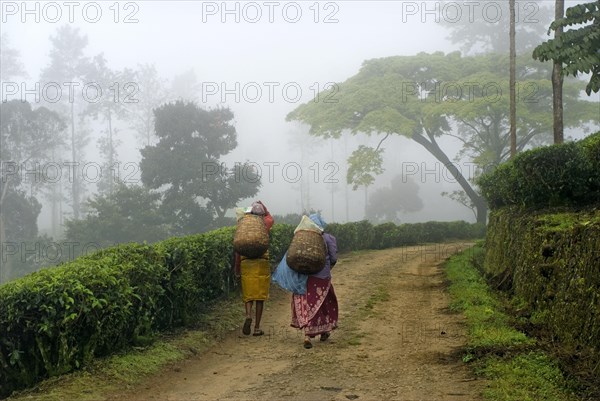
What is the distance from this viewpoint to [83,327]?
5812mm

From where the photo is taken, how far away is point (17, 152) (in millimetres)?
41188

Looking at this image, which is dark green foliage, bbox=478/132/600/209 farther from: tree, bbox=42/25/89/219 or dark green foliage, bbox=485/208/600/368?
tree, bbox=42/25/89/219

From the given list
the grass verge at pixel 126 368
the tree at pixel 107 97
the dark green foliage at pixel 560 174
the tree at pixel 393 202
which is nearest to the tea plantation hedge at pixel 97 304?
the grass verge at pixel 126 368

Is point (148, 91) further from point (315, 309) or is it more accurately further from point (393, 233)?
point (315, 309)

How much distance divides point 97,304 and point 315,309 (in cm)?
304

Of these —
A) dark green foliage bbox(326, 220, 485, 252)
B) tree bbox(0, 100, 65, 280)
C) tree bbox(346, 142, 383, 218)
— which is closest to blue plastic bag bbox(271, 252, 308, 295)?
dark green foliage bbox(326, 220, 485, 252)

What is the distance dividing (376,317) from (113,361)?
4.83m

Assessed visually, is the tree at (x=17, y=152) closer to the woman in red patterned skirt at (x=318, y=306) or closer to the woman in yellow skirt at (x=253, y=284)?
the woman in yellow skirt at (x=253, y=284)

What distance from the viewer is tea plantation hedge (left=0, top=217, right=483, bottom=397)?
17.7ft

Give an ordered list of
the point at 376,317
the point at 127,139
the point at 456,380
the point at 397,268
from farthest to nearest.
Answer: the point at 127,139 → the point at 397,268 → the point at 376,317 → the point at 456,380

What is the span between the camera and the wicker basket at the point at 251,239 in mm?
8094

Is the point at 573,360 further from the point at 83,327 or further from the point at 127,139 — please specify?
the point at 127,139

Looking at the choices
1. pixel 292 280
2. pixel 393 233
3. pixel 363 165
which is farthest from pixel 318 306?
pixel 363 165

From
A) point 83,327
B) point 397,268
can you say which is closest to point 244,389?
point 83,327
